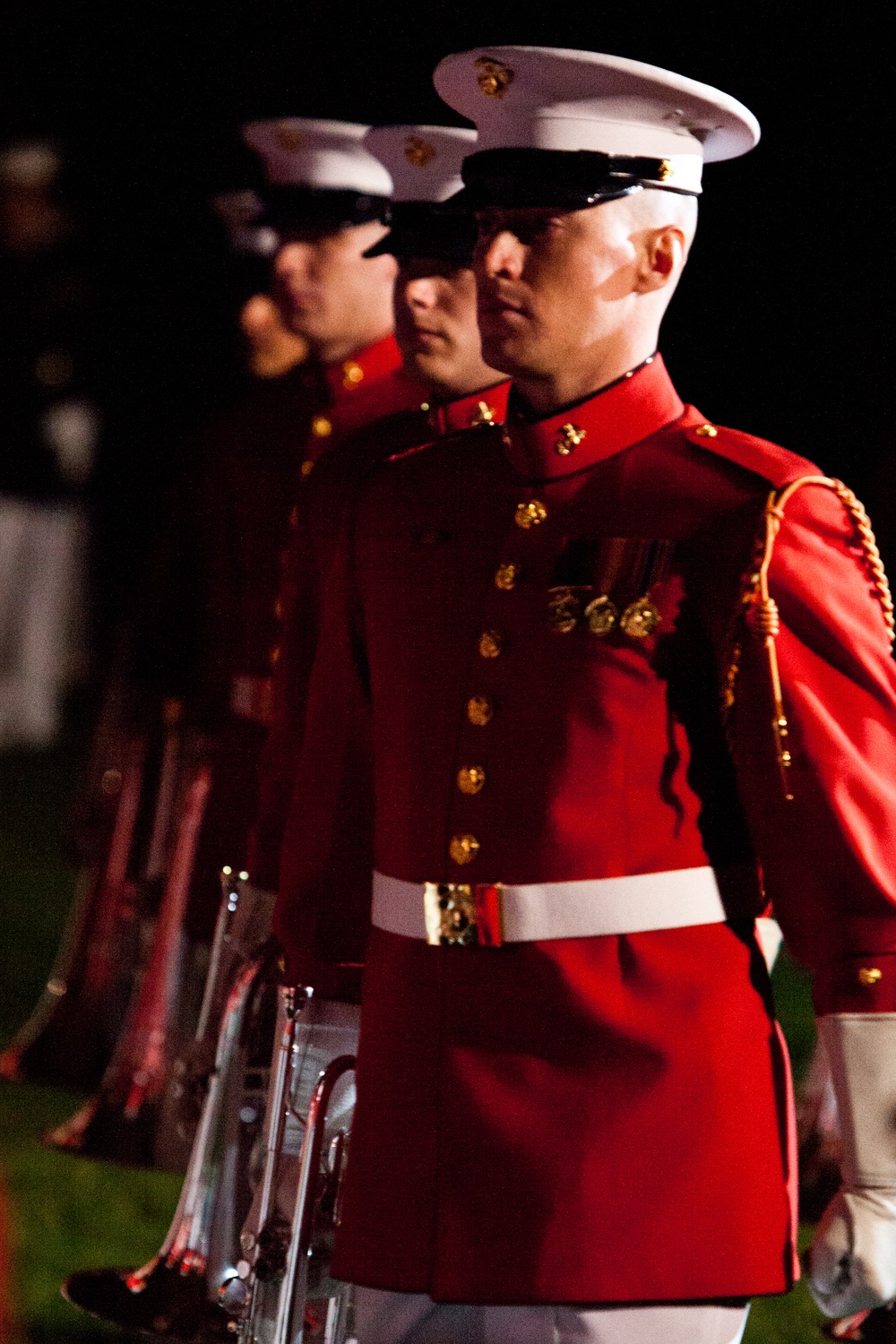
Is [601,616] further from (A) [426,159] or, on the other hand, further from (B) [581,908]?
(A) [426,159]

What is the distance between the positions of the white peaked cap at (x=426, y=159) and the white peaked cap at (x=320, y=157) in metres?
0.93

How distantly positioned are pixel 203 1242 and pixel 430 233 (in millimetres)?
1995

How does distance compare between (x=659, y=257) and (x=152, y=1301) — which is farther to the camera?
(x=152, y=1301)

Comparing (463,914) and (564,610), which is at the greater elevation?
(564,610)

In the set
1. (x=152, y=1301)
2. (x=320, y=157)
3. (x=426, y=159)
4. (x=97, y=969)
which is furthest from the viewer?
(x=97, y=969)

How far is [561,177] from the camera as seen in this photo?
2.94m

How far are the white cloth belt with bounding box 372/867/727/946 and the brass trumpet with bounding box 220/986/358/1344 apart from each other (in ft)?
1.45

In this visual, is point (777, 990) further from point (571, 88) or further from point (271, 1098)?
point (571, 88)

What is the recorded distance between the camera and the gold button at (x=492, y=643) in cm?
290


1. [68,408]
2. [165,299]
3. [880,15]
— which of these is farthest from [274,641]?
[68,408]

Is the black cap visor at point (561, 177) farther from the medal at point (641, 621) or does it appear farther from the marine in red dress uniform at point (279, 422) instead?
the marine in red dress uniform at point (279, 422)

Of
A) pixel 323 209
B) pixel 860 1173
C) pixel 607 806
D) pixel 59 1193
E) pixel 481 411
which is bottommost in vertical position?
pixel 59 1193

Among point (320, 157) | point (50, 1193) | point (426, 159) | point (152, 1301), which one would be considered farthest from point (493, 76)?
point (50, 1193)

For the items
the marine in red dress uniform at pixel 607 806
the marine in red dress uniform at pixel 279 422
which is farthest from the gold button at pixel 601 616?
the marine in red dress uniform at pixel 279 422
